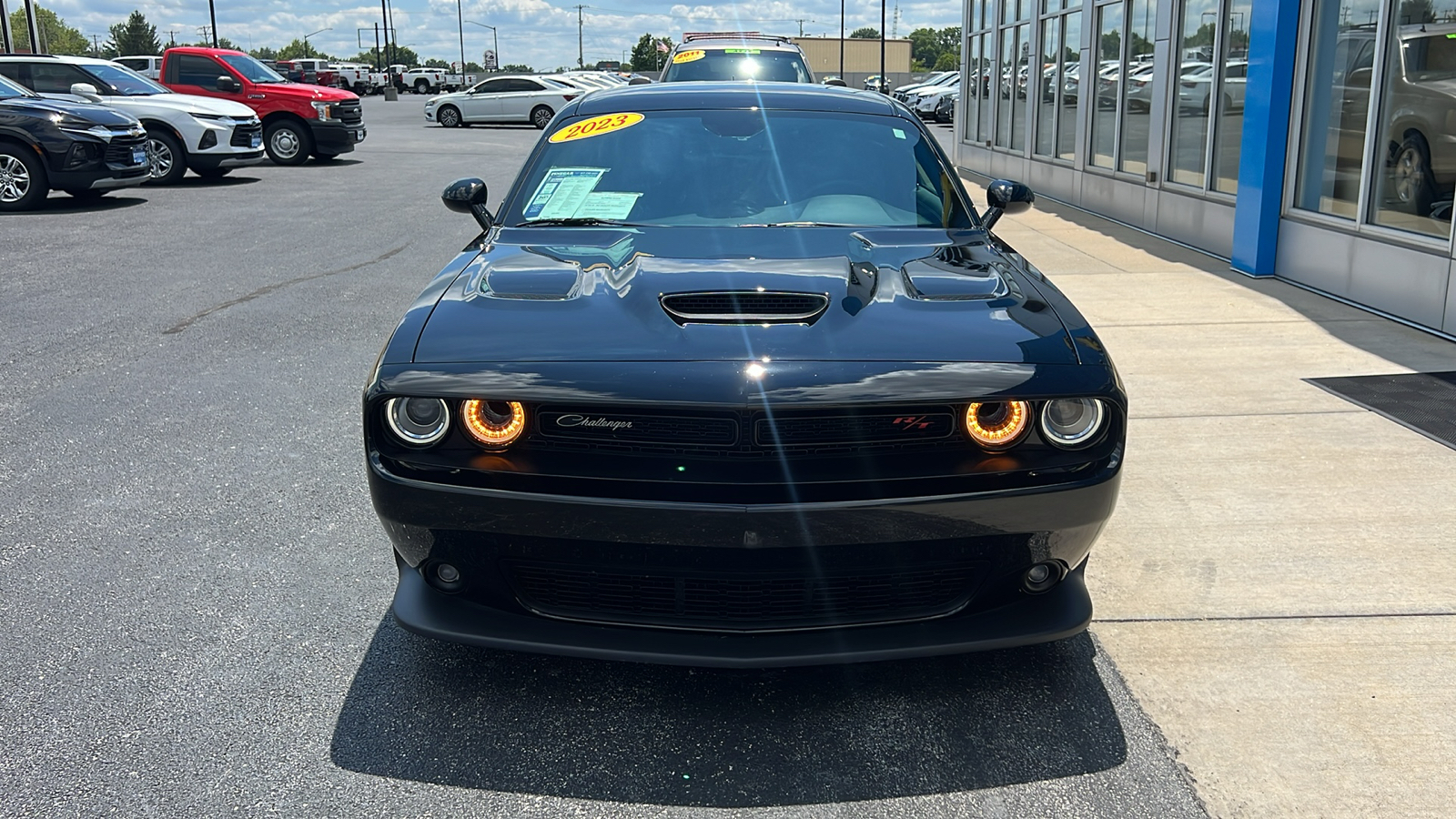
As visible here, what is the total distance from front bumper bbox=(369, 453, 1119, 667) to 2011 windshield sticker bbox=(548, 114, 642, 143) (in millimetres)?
1929

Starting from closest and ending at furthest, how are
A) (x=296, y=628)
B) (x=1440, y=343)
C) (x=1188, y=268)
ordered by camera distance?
(x=296, y=628) → (x=1440, y=343) → (x=1188, y=268)

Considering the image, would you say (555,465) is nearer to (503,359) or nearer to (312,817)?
(503,359)

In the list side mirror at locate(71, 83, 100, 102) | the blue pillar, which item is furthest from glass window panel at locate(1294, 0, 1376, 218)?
side mirror at locate(71, 83, 100, 102)

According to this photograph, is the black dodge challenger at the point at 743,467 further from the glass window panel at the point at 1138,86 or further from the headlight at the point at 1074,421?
the glass window panel at the point at 1138,86

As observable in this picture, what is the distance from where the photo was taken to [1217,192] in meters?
10.3

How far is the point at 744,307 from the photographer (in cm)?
288

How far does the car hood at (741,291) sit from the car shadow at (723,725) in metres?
0.87

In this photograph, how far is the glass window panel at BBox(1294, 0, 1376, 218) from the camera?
26.7ft

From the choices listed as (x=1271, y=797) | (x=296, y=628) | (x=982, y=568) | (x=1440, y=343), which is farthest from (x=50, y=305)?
(x=1440, y=343)

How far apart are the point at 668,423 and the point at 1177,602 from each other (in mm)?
1820

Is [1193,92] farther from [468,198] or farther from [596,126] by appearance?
[468,198]

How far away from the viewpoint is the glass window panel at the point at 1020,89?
648 inches

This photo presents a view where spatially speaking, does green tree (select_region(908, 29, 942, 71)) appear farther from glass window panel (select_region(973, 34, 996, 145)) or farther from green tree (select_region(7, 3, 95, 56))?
glass window panel (select_region(973, 34, 996, 145))

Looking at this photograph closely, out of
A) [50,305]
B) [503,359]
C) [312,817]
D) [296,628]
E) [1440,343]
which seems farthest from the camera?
[50,305]
